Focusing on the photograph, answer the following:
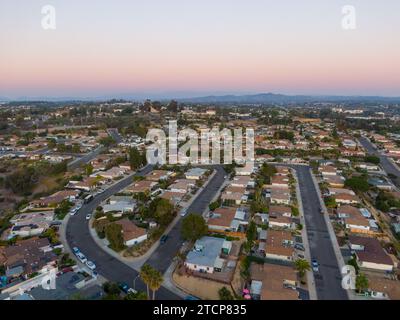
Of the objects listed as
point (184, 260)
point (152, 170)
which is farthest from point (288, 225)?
point (152, 170)

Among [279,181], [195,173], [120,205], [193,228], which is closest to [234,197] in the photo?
[279,181]

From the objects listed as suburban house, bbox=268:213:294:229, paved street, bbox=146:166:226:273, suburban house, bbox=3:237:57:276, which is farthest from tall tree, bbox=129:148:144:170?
suburban house, bbox=268:213:294:229

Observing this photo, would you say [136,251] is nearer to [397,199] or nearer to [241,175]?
[241,175]

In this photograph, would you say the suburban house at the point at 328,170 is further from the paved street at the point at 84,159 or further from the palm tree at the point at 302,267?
the paved street at the point at 84,159

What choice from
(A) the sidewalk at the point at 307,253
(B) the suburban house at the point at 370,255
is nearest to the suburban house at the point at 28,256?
(A) the sidewalk at the point at 307,253

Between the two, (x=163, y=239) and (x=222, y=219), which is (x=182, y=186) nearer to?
(x=222, y=219)
